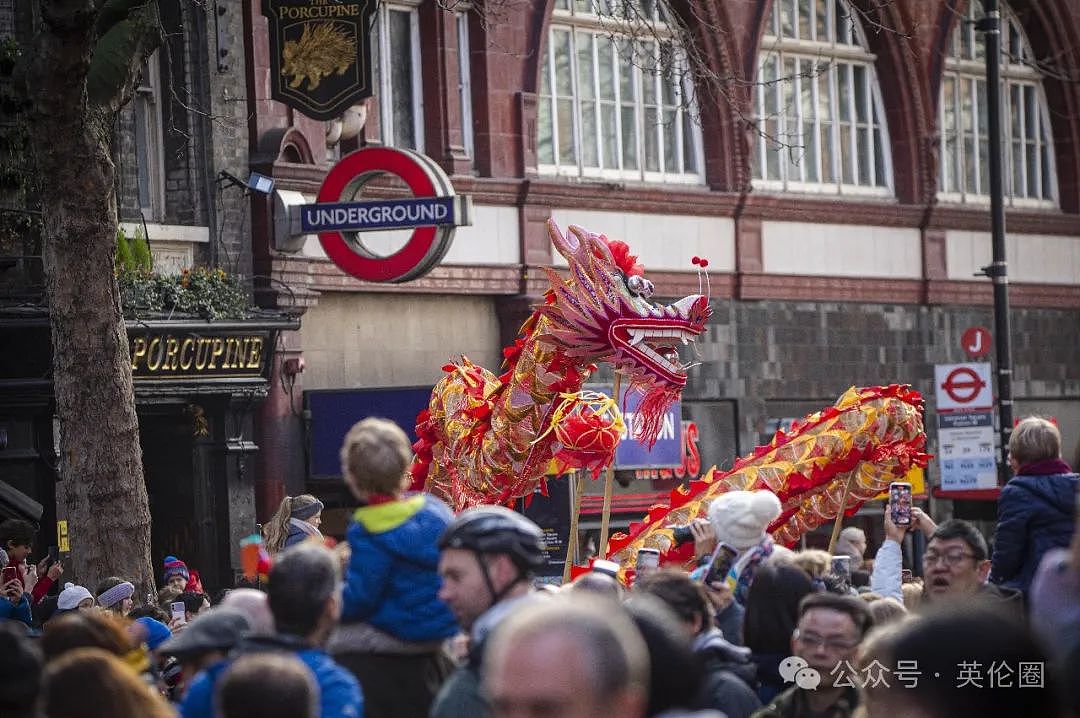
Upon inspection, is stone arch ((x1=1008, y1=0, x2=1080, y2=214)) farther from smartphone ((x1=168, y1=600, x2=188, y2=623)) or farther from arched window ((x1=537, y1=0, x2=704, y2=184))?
smartphone ((x1=168, y1=600, x2=188, y2=623))

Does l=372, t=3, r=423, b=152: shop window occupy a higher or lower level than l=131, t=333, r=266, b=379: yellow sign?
higher

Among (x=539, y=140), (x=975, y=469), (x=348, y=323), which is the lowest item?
(x=975, y=469)

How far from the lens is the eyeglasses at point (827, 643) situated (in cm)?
646

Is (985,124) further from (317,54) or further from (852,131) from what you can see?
(317,54)

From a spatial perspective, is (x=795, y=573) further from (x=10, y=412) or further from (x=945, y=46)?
(x=945, y=46)

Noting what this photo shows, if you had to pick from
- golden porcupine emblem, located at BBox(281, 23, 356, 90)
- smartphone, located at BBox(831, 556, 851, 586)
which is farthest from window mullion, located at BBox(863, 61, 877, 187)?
smartphone, located at BBox(831, 556, 851, 586)

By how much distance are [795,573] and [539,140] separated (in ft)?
60.8

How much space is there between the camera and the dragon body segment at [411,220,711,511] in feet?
43.8

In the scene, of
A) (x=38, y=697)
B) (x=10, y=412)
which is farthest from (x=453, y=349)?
(x=38, y=697)

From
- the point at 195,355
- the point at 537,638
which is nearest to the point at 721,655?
the point at 537,638

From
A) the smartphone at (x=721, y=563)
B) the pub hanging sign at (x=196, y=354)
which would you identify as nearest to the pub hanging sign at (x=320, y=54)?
the pub hanging sign at (x=196, y=354)

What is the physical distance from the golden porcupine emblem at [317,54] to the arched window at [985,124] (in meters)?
12.2

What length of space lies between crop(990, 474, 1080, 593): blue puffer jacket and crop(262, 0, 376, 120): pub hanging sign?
11.0 meters

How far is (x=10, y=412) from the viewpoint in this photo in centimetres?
1923
